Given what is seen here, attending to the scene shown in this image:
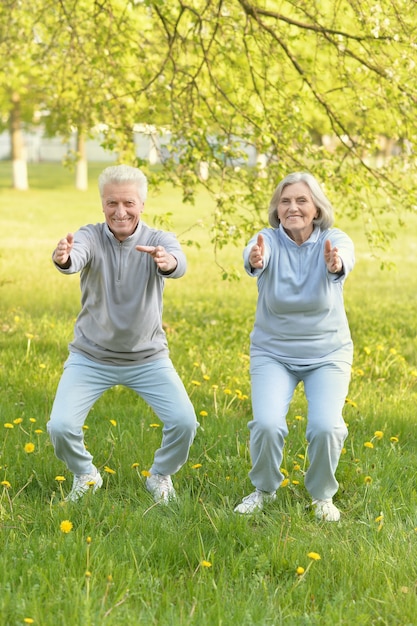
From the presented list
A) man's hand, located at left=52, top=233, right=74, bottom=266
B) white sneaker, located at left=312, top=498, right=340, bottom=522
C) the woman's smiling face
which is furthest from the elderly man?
white sneaker, located at left=312, top=498, right=340, bottom=522

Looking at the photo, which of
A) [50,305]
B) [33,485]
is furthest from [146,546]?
[50,305]

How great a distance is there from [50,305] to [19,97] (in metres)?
25.0

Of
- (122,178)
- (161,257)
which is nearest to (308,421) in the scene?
(161,257)

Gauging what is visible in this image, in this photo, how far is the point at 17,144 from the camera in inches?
1435

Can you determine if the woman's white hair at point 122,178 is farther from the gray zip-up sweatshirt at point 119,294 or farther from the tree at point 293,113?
the tree at point 293,113

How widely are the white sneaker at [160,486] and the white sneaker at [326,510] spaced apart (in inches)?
27.9

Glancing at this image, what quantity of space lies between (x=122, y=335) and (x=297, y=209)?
3.62ft

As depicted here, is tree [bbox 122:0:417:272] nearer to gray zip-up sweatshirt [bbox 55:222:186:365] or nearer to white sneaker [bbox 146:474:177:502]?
gray zip-up sweatshirt [bbox 55:222:186:365]

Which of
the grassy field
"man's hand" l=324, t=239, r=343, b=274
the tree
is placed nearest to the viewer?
the grassy field

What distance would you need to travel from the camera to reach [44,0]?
1010 centimetres

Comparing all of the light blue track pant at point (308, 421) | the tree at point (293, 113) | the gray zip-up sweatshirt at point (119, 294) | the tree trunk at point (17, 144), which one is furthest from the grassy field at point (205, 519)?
the tree trunk at point (17, 144)

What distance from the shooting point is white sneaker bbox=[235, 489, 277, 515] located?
171 inches

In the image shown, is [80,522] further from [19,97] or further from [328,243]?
[19,97]

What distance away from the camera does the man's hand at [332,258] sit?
4223 millimetres
